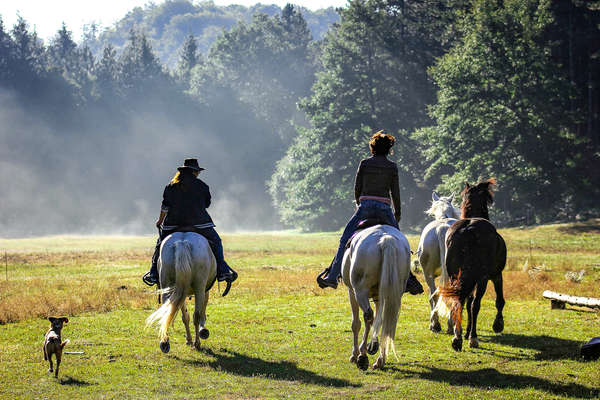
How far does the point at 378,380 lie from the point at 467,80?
158 ft

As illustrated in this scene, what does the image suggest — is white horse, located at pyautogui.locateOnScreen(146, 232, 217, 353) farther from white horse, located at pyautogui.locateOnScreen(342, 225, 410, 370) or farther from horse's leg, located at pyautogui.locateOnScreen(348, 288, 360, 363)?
white horse, located at pyautogui.locateOnScreen(342, 225, 410, 370)

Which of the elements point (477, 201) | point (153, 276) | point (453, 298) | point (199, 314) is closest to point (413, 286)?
point (453, 298)

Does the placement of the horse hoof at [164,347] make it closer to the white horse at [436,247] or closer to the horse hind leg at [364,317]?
the horse hind leg at [364,317]

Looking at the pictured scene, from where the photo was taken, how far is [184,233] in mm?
12789

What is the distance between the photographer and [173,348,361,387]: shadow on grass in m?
10.2

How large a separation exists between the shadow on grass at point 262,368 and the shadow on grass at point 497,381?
121cm

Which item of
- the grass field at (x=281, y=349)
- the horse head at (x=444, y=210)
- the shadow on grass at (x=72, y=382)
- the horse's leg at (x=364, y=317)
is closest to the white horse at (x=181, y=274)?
the grass field at (x=281, y=349)

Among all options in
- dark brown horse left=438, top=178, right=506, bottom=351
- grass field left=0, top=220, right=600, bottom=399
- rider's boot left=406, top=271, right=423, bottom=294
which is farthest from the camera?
dark brown horse left=438, top=178, right=506, bottom=351

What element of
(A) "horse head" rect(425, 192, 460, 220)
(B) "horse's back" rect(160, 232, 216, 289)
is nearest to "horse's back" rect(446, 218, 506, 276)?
(A) "horse head" rect(425, 192, 460, 220)

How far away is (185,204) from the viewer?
43.4 ft

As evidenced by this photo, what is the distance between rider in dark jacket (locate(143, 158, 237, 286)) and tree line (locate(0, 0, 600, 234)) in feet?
134

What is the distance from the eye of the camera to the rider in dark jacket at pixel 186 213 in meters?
13.2

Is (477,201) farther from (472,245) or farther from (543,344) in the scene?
(543,344)

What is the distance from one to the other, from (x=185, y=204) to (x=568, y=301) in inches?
363
